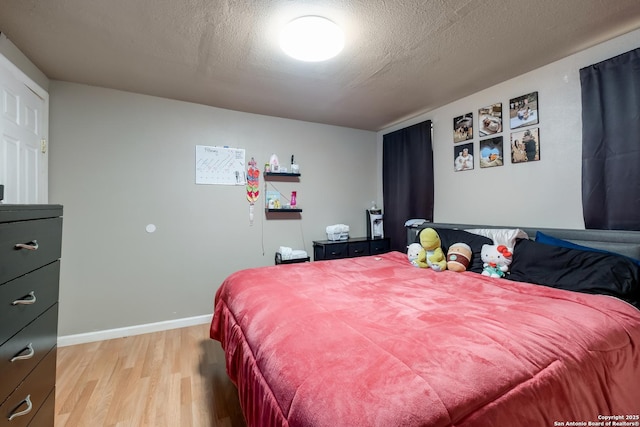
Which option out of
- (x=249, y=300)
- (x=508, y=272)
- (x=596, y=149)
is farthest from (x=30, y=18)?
(x=596, y=149)

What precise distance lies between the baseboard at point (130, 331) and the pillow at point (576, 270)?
303 cm

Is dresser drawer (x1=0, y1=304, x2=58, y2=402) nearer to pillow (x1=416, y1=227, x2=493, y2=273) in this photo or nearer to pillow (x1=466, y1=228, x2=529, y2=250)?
pillow (x1=416, y1=227, x2=493, y2=273)

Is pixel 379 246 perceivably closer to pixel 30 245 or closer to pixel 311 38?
pixel 311 38

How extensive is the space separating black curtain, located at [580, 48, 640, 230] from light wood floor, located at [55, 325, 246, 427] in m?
2.79

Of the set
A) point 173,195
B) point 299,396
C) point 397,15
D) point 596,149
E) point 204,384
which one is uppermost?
point 397,15

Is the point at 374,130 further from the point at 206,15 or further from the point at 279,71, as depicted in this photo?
the point at 206,15

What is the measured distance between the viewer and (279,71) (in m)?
2.32

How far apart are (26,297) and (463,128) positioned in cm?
350

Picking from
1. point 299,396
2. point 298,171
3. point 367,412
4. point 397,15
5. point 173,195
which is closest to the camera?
point 367,412

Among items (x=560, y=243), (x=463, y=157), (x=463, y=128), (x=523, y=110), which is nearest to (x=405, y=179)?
(x=463, y=157)

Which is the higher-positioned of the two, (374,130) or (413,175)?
(374,130)

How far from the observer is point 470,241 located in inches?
92.6

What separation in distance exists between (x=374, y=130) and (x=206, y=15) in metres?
2.94

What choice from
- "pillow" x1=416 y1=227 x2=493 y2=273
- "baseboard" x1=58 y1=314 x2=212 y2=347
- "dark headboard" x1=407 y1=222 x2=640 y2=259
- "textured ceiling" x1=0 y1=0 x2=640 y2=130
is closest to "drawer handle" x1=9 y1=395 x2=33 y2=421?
"baseboard" x1=58 y1=314 x2=212 y2=347
